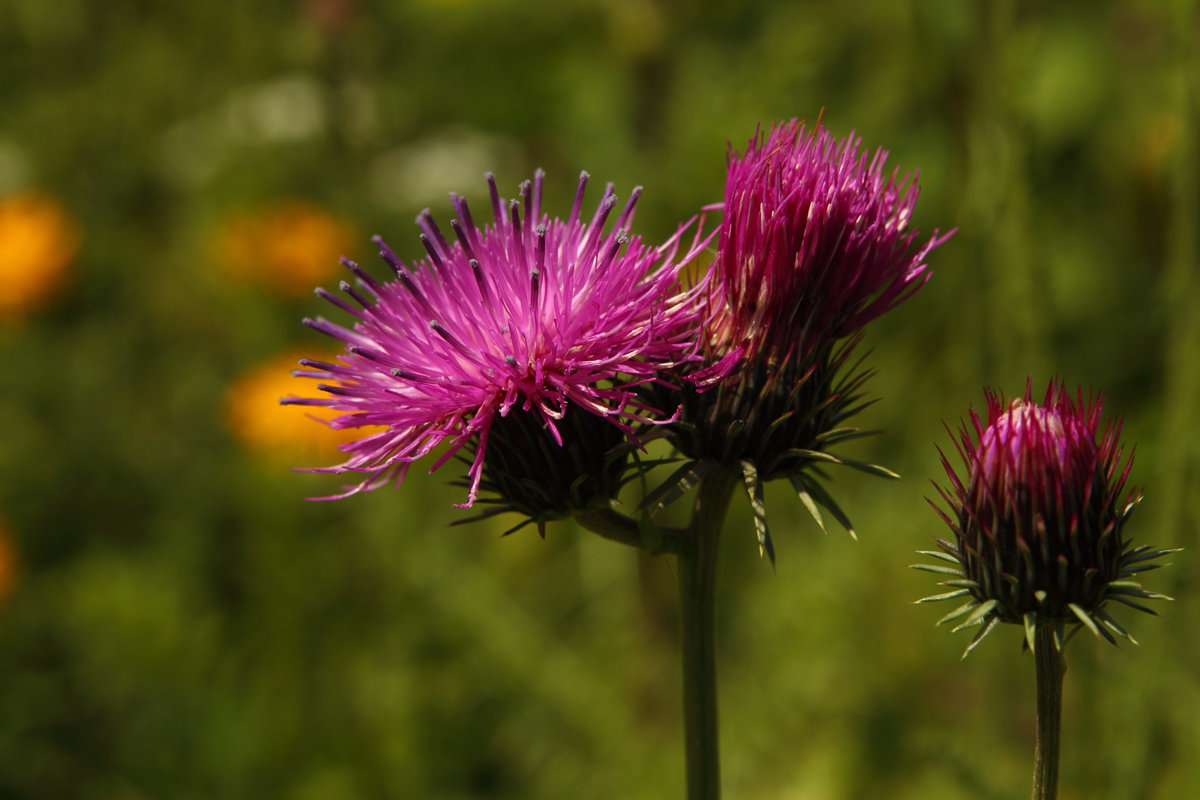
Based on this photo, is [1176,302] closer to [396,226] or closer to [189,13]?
[396,226]

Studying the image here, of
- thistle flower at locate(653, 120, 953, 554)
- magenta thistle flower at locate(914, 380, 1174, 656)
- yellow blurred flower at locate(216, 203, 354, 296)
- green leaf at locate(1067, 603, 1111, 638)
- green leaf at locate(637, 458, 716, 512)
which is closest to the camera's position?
green leaf at locate(1067, 603, 1111, 638)

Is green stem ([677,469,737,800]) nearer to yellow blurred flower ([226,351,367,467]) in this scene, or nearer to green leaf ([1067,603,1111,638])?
green leaf ([1067,603,1111,638])

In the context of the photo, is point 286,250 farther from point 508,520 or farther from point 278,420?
point 508,520

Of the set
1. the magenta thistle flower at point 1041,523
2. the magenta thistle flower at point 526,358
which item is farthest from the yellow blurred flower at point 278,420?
the magenta thistle flower at point 1041,523

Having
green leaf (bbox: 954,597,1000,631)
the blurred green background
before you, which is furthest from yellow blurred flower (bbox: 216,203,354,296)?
green leaf (bbox: 954,597,1000,631)

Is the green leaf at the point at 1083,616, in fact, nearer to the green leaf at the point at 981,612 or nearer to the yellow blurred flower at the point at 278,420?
the green leaf at the point at 981,612

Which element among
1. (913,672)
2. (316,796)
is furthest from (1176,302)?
(316,796)
